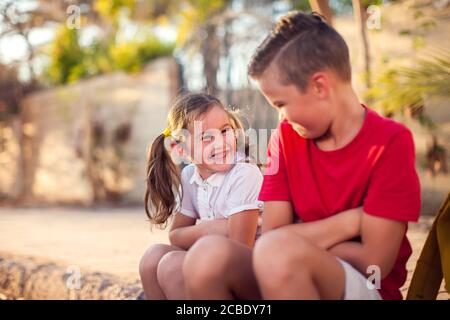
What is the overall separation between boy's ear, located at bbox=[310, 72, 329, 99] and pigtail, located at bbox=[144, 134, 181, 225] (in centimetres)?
86

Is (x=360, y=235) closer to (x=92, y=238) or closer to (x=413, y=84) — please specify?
(x=413, y=84)

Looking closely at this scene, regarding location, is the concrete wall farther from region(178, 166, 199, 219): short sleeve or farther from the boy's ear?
the boy's ear

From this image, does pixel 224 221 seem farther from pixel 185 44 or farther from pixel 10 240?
pixel 185 44

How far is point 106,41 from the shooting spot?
12.1m

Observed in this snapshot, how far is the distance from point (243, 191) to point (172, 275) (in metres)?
0.45

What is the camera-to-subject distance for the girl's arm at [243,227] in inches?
82.5

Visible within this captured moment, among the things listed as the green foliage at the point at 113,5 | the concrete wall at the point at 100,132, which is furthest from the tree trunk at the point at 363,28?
the green foliage at the point at 113,5

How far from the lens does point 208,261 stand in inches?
61.5

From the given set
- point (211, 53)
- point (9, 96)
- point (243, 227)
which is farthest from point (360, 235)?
point (9, 96)

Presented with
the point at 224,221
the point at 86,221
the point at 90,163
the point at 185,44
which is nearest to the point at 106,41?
the point at 90,163

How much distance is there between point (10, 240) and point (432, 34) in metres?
4.02

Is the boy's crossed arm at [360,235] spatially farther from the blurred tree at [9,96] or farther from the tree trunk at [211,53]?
the blurred tree at [9,96]

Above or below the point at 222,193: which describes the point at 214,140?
above

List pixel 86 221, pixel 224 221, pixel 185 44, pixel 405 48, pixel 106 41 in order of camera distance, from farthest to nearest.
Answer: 1. pixel 106 41
2. pixel 185 44
3. pixel 86 221
4. pixel 405 48
5. pixel 224 221
